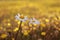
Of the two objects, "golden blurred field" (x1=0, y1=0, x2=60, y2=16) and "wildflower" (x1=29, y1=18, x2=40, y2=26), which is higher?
"golden blurred field" (x1=0, y1=0, x2=60, y2=16)

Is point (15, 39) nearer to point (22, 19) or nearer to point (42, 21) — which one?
point (22, 19)

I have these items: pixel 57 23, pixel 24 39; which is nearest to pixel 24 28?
pixel 24 39

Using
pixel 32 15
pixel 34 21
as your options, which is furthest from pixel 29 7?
pixel 34 21

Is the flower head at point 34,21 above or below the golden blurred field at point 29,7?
below

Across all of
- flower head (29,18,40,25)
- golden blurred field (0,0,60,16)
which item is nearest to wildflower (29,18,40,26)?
flower head (29,18,40,25)

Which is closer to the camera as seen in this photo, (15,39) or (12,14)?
(15,39)

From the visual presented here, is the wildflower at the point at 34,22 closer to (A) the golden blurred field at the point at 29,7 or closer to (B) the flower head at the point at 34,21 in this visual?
(B) the flower head at the point at 34,21

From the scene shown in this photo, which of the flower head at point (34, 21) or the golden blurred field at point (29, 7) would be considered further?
the golden blurred field at point (29, 7)

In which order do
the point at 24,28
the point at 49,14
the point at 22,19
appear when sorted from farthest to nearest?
the point at 49,14
the point at 24,28
the point at 22,19

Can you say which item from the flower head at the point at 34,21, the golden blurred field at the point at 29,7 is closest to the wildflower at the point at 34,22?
the flower head at the point at 34,21

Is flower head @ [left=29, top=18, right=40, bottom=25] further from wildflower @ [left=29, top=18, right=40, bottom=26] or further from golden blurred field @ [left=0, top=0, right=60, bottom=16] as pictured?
golden blurred field @ [left=0, top=0, right=60, bottom=16]

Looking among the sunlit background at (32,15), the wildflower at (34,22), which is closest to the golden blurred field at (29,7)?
the sunlit background at (32,15)
